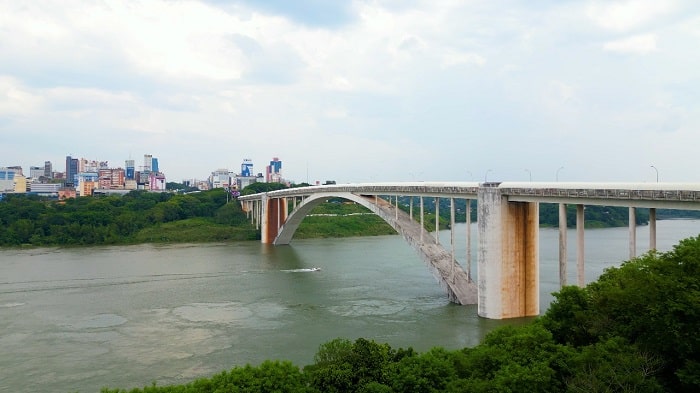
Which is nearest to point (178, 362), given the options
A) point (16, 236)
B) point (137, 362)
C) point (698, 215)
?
point (137, 362)

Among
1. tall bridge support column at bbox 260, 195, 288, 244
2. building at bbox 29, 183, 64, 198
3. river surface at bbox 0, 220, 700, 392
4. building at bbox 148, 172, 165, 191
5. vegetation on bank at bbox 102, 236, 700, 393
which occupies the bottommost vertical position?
river surface at bbox 0, 220, 700, 392

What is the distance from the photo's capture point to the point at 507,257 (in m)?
18.8

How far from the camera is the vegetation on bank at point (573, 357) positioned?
898 centimetres

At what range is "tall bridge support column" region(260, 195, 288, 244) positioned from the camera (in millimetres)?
49969

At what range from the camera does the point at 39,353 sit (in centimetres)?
1642

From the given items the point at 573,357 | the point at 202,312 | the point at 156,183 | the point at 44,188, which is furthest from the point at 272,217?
the point at 156,183

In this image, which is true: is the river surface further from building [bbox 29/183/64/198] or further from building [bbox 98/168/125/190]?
building [bbox 29/183/64/198]

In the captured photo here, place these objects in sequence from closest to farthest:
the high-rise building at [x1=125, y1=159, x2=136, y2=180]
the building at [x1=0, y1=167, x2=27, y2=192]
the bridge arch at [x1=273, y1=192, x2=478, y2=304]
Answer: the bridge arch at [x1=273, y1=192, x2=478, y2=304] → the building at [x1=0, y1=167, x2=27, y2=192] → the high-rise building at [x1=125, y1=159, x2=136, y2=180]

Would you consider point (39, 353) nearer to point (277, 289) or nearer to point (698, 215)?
point (277, 289)

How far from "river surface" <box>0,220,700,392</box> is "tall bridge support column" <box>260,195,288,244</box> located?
12.1 meters

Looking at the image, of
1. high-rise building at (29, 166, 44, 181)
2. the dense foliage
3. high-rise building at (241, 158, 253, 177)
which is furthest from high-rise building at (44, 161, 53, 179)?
the dense foliage

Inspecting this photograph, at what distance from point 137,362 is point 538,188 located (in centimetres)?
1259

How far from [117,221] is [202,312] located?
118 ft

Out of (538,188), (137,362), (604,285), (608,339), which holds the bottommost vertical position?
(137,362)
